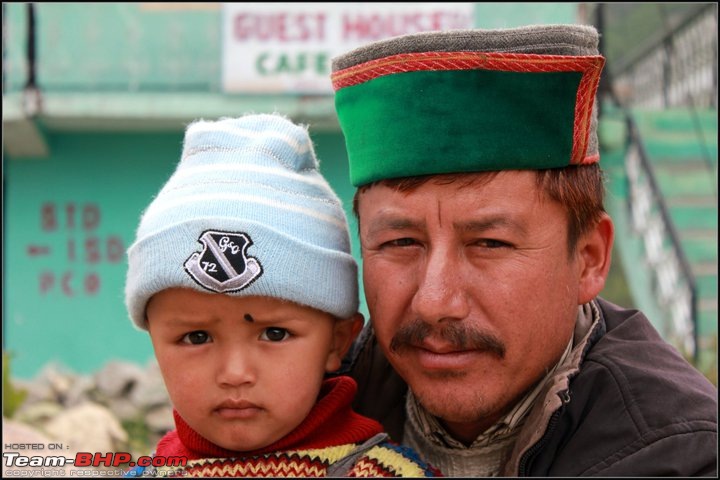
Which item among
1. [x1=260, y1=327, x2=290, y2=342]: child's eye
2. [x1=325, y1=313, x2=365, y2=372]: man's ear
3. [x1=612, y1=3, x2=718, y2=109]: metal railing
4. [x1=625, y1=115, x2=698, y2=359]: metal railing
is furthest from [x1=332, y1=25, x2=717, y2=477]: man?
[x1=612, y1=3, x2=718, y2=109]: metal railing

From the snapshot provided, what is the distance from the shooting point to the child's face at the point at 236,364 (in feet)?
7.79

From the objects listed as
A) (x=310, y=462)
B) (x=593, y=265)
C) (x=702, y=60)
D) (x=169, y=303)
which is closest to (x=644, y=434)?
(x=593, y=265)

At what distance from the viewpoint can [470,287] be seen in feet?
7.68

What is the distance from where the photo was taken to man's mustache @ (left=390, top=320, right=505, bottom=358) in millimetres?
2334

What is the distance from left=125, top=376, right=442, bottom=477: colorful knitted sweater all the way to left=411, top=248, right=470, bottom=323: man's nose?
0.38m

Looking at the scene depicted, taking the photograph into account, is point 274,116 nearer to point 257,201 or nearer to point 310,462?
point 257,201

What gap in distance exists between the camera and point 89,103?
9.33m

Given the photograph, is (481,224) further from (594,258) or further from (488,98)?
(594,258)

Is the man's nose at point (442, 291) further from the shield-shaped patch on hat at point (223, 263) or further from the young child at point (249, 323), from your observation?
the shield-shaped patch on hat at point (223, 263)

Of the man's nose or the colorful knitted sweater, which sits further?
the colorful knitted sweater

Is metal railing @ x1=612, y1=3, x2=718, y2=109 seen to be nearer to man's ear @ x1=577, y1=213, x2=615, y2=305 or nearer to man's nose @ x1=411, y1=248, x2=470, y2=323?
man's ear @ x1=577, y1=213, x2=615, y2=305

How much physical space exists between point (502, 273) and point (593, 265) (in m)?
0.39

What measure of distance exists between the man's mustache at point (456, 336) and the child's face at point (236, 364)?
28 centimetres

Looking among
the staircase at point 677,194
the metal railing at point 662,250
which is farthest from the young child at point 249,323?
the staircase at point 677,194
